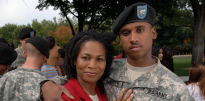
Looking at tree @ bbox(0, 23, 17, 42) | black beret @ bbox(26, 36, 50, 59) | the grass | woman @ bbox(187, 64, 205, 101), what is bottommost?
the grass

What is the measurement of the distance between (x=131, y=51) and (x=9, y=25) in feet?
225

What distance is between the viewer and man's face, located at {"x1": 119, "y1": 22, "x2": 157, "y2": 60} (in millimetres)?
1748

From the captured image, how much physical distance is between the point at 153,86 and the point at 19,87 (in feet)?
5.55

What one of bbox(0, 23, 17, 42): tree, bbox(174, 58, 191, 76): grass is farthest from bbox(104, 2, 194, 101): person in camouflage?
bbox(0, 23, 17, 42): tree

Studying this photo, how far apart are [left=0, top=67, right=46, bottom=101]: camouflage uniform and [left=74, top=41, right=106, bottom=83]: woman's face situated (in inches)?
29.0

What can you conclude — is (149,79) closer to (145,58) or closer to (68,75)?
(145,58)

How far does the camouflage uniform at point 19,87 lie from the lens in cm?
200

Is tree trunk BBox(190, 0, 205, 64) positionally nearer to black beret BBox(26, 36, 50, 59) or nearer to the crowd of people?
the crowd of people

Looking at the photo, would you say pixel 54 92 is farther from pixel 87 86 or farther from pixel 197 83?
pixel 197 83

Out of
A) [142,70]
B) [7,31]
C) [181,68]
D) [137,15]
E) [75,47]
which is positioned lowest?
[181,68]

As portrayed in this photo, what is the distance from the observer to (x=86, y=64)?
5.74 feet

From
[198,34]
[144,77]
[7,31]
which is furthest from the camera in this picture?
[7,31]

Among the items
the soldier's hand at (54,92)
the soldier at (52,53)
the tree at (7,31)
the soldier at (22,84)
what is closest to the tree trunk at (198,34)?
the soldier at (52,53)

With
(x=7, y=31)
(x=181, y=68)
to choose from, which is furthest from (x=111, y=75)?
(x=7, y=31)
